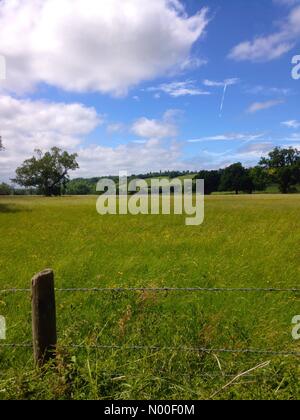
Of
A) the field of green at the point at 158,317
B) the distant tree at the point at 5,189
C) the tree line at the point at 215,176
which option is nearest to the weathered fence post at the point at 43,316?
the field of green at the point at 158,317

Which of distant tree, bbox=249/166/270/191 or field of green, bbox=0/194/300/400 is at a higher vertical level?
distant tree, bbox=249/166/270/191

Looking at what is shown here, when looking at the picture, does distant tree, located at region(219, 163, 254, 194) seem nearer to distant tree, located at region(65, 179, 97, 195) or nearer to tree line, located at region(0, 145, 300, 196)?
tree line, located at region(0, 145, 300, 196)

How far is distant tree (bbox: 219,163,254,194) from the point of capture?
325 ft

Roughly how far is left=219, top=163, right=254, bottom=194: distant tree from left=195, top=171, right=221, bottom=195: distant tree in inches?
→ 60.5

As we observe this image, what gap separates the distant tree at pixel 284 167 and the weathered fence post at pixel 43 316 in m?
102

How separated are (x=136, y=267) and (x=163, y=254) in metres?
2.41

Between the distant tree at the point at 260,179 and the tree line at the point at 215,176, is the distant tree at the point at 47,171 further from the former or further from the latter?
the distant tree at the point at 260,179

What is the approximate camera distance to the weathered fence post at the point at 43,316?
3982 mm

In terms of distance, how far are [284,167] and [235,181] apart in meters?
15.1

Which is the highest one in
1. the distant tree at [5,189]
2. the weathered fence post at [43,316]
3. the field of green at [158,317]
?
the distant tree at [5,189]

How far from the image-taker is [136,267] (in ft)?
39.4

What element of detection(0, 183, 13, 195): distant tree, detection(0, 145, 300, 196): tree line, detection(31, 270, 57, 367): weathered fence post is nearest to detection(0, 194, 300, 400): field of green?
detection(31, 270, 57, 367): weathered fence post
